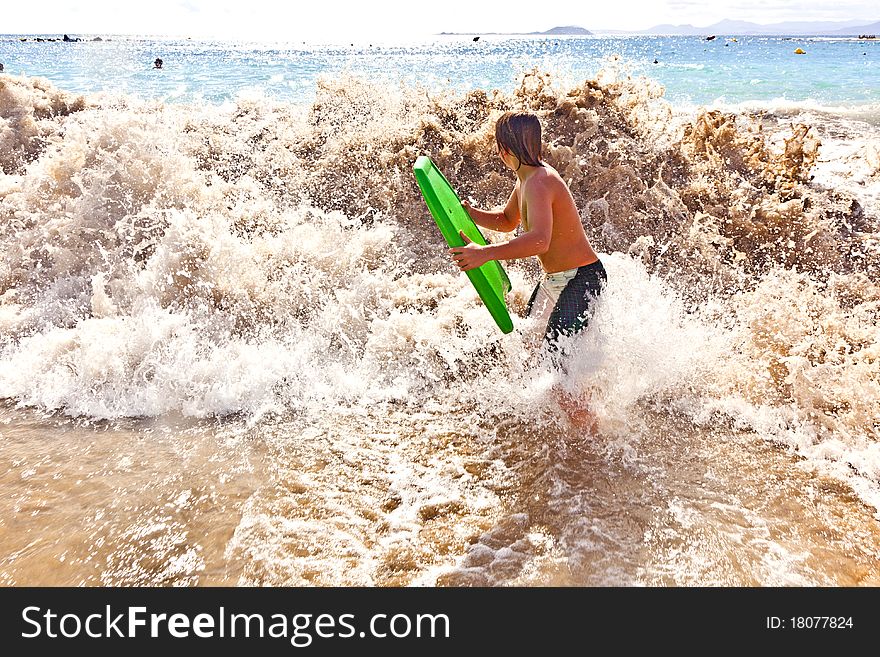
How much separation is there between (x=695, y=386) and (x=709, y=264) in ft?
6.98

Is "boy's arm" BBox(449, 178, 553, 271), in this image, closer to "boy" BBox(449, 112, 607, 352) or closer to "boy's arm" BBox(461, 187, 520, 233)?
"boy" BBox(449, 112, 607, 352)

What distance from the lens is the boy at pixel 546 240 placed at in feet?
9.58

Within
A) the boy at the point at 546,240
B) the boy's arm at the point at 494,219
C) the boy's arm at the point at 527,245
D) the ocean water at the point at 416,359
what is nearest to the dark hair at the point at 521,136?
the boy at the point at 546,240

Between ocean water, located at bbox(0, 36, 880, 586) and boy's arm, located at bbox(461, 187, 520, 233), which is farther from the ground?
boy's arm, located at bbox(461, 187, 520, 233)

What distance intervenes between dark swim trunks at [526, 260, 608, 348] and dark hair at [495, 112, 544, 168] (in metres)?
0.65

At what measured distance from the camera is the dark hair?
3012 millimetres

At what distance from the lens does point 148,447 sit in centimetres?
338

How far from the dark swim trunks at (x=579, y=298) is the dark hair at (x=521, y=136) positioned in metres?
0.65

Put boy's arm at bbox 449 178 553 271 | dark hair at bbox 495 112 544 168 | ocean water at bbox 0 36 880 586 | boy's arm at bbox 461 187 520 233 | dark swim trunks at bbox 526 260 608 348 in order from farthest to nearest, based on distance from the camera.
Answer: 1. boy's arm at bbox 461 187 520 233
2. dark swim trunks at bbox 526 260 608 348
3. dark hair at bbox 495 112 544 168
4. boy's arm at bbox 449 178 553 271
5. ocean water at bbox 0 36 880 586

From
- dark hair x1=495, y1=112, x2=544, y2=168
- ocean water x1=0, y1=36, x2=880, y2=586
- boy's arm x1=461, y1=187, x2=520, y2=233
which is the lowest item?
ocean water x1=0, y1=36, x2=880, y2=586

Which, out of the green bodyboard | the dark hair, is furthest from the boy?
the green bodyboard

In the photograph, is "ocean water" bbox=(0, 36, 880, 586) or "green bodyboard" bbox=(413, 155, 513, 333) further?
"green bodyboard" bbox=(413, 155, 513, 333)
